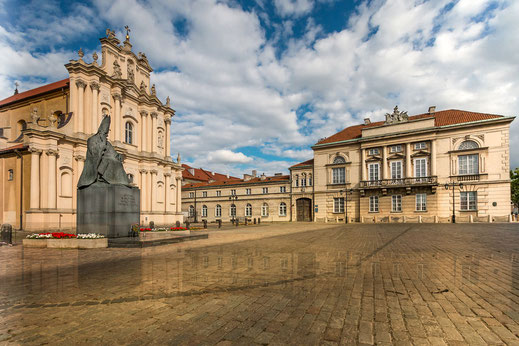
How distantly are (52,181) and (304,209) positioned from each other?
107ft

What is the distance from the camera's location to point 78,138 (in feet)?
88.5

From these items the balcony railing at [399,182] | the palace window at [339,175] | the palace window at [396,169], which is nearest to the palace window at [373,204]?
the balcony railing at [399,182]

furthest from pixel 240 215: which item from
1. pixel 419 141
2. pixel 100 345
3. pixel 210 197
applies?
pixel 100 345

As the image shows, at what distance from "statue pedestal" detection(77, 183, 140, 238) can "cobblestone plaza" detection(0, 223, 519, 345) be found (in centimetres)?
483

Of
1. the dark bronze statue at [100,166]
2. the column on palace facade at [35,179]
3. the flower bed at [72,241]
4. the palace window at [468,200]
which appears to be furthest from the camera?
the palace window at [468,200]

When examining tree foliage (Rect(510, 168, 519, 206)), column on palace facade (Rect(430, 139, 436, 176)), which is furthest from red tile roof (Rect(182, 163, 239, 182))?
tree foliage (Rect(510, 168, 519, 206))

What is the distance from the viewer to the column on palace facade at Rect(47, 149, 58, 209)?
24.5m

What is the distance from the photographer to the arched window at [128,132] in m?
34.1

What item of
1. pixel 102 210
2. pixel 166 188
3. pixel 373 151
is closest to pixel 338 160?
pixel 373 151

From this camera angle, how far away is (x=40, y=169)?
80.2 ft

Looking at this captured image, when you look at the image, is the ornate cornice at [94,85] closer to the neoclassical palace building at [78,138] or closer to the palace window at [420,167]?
the neoclassical palace building at [78,138]

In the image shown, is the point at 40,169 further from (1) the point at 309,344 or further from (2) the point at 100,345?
(1) the point at 309,344

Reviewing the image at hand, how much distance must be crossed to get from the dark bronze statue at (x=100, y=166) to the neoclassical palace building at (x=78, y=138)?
15.7 metres

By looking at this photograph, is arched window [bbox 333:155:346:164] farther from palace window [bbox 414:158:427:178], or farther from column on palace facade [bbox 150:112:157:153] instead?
column on palace facade [bbox 150:112:157:153]
